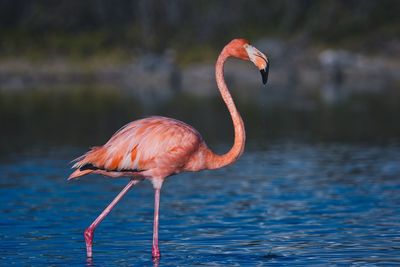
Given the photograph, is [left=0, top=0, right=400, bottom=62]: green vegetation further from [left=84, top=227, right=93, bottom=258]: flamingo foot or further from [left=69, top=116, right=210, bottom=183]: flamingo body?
[left=84, top=227, right=93, bottom=258]: flamingo foot

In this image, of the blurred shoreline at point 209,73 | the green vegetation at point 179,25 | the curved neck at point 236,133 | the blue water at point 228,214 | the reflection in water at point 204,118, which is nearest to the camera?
the curved neck at point 236,133

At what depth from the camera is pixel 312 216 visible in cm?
1234

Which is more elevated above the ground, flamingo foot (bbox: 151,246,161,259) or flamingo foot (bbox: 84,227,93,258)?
flamingo foot (bbox: 84,227,93,258)

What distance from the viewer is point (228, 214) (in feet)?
41.6

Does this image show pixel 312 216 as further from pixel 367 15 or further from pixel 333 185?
pixel 367 15

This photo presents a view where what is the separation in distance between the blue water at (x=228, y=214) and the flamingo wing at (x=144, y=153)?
0.87 m

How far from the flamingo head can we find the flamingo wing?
91cm

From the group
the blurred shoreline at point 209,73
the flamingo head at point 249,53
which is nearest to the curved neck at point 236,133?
the flamingo head at point 249,53

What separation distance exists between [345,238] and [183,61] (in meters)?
40.7

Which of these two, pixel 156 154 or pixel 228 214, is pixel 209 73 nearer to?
pixel 228 214

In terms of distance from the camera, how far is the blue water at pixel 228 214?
1019 cm

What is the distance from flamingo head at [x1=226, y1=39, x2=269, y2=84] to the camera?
984cm

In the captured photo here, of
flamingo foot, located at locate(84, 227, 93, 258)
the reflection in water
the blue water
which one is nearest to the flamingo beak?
the blue water

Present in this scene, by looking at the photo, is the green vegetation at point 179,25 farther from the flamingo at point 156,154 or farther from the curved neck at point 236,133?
the flamingo at point 156,154
